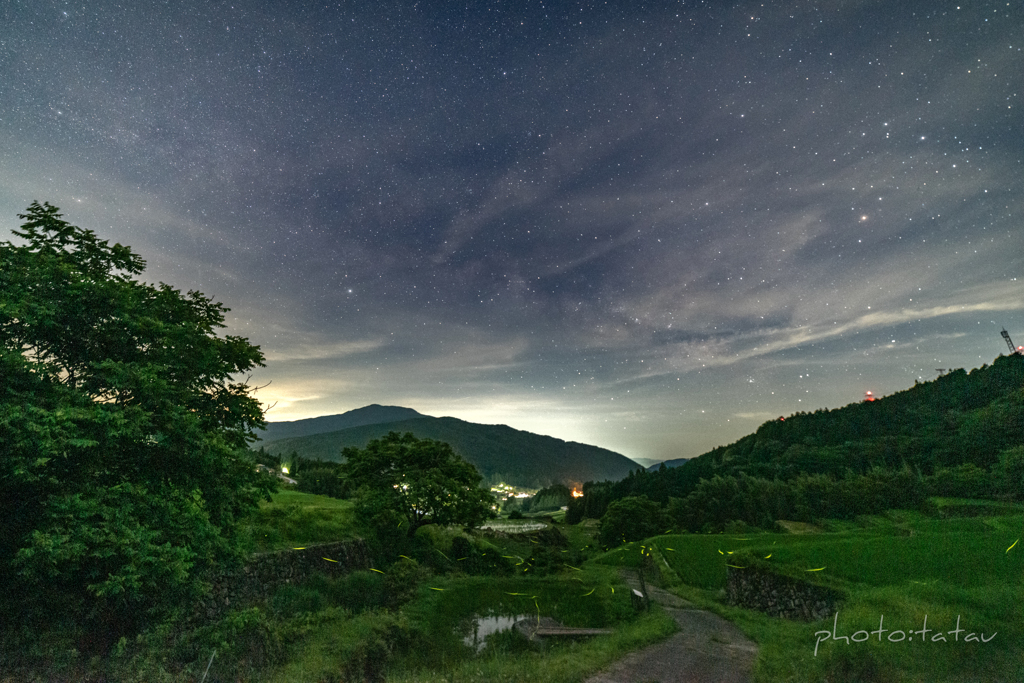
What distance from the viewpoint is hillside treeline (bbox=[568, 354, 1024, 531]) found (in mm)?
26031

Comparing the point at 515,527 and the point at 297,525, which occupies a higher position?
the point at 297,525

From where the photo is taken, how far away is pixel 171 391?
49.4 feet

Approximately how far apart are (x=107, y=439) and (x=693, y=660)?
21.4 meters

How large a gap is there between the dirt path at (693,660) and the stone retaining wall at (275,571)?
17.7 meters

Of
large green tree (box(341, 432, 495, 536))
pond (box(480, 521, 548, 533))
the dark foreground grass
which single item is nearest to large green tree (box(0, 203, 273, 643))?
the dark foreground grass

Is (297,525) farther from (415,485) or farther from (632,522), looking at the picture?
(632,522)

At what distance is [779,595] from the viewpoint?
20594 mm

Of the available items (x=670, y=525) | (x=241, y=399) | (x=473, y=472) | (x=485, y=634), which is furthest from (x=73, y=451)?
(x=670, y=525)

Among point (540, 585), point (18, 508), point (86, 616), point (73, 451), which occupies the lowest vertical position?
point (540, 585)

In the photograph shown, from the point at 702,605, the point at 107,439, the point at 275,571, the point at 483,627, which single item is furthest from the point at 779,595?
the point at 107,439

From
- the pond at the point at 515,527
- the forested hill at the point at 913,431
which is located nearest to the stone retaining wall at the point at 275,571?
the pond at the point at 515,527

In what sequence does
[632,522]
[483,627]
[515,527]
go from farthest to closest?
[515,527], [632,522], [483,627]

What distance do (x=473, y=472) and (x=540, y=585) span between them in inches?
441

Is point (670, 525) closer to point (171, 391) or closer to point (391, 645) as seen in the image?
point (391, 645)
